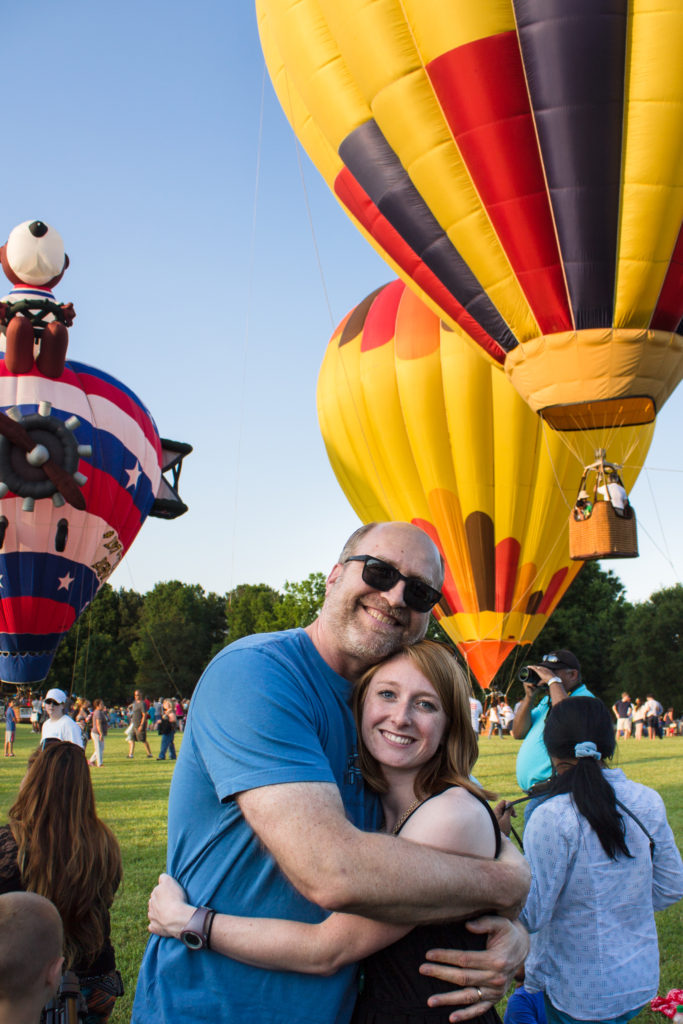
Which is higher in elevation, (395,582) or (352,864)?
(395,582)

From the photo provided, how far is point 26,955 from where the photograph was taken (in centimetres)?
182

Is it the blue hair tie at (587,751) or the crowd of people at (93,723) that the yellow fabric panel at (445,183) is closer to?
the crowd of people at (93,723)

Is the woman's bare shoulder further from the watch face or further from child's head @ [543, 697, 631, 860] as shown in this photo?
child's head @ [543, 697, 631, 860]

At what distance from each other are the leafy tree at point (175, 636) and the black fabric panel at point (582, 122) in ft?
172

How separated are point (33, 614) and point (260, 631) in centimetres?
4024

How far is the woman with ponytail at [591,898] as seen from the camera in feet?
8.47

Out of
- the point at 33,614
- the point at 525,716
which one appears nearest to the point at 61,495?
the point at 33,614

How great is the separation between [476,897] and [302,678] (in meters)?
0.51

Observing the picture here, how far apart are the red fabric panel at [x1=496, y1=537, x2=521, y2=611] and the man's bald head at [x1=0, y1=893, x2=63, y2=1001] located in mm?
12595

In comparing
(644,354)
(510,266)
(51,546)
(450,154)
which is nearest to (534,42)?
(450,154)

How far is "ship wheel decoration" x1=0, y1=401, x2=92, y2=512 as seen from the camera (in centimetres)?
1254

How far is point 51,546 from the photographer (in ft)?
44.4

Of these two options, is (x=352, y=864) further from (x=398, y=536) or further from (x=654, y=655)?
(x=654, y=655)

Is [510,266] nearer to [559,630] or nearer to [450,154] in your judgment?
[450,154]
